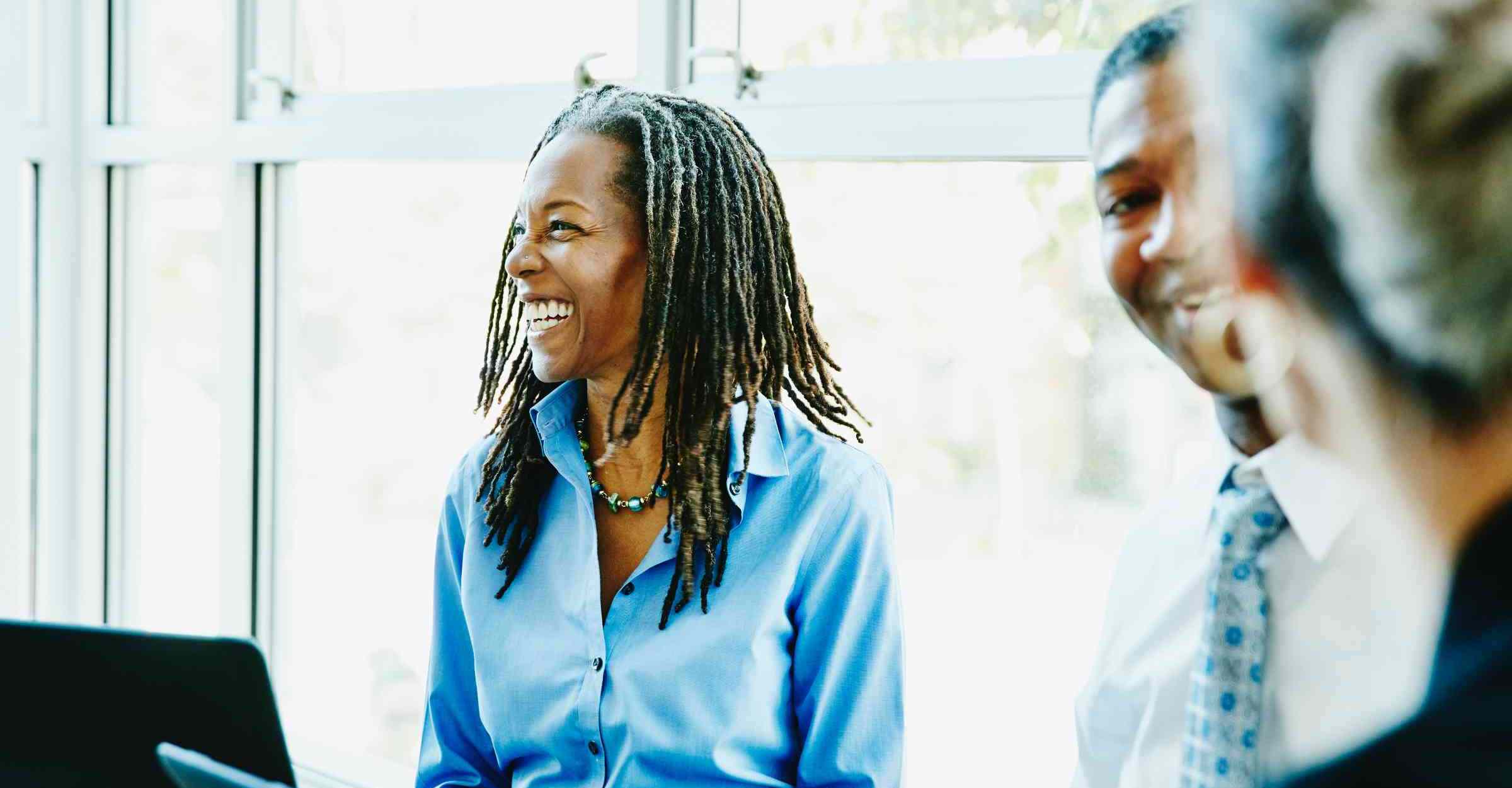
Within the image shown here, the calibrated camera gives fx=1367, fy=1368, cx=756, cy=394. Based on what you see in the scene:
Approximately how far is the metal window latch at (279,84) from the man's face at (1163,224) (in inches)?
73.2

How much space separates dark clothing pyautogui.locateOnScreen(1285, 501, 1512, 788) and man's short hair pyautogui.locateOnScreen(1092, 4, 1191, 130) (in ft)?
1.17

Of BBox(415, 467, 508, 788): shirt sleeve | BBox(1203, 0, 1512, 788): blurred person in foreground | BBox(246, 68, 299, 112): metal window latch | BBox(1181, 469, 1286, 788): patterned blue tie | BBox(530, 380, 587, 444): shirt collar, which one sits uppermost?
BBox(246, 68, 299, 112): metal window latch

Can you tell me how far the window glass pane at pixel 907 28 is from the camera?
1.39m

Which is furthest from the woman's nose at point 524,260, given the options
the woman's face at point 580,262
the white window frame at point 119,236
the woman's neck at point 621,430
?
the white window frame at point 119,236

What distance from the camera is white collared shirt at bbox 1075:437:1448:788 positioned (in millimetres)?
464

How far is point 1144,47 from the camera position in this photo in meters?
0.74

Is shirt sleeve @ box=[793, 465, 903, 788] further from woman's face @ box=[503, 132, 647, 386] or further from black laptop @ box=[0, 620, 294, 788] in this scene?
black laptop @ box=[0, 620, 294, 788]

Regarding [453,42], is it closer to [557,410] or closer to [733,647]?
[557,410]

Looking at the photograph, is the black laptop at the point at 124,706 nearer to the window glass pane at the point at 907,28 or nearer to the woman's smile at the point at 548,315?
the woman's smile at the point at 548,315

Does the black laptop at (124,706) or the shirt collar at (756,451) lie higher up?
the shirt collar at (756,451)

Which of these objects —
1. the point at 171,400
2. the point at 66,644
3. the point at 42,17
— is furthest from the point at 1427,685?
the point at 42,17

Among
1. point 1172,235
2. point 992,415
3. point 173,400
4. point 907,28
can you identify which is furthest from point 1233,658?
point 173,400

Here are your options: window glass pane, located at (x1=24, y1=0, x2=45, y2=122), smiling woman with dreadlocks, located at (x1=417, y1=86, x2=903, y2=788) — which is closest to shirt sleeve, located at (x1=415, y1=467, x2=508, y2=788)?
smiling woman with dreadlocks, located at (x1=417, y1=86, x2=903, y2=788)

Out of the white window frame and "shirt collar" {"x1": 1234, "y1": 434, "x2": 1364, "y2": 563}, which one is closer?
"shirt collar" {"x1": 1234, "y1": 434, "x2": 1364, "y2": 563}
